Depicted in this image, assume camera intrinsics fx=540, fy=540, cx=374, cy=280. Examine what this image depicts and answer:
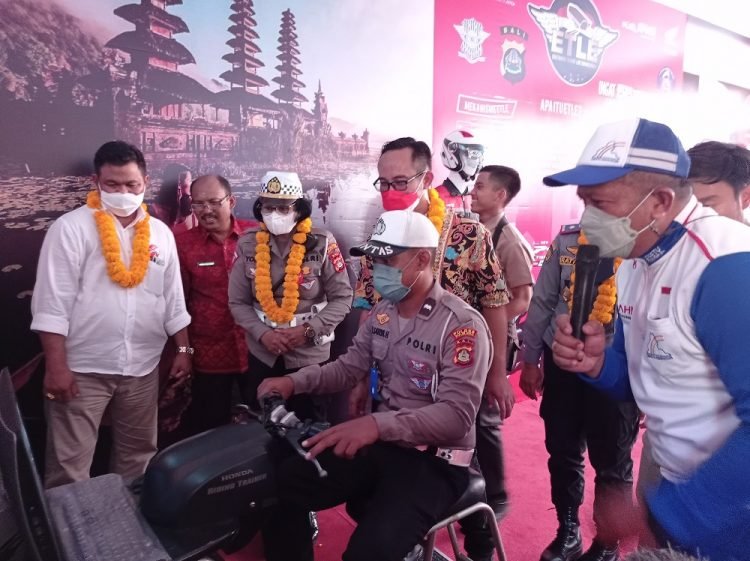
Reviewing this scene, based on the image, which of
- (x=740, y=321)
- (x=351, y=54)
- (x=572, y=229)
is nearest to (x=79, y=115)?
(x=351, y=54)

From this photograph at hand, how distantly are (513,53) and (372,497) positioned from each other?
143 inches

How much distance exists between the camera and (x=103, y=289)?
2168 mm

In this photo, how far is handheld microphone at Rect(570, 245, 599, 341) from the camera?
3.72ft

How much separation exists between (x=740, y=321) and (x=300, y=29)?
273cm

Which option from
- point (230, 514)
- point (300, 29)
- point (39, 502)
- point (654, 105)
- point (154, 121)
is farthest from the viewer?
point (654, 105)

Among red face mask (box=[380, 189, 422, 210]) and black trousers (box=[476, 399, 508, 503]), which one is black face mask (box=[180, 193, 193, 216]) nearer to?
red face mask (box=[380, 189, 422, 210])

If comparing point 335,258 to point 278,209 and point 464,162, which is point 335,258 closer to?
point 278,209

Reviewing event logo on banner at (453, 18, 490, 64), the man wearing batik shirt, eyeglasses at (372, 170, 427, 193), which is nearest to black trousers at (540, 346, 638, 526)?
the man wearing batik shirt

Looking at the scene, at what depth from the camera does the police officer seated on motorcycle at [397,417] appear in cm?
139

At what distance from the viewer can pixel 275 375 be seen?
248cm

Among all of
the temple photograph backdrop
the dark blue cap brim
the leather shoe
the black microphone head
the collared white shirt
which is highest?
the temple photograph backdrop

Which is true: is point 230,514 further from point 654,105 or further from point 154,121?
point 654,105

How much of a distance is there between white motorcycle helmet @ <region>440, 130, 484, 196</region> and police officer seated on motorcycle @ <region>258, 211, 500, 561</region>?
4.13 ft

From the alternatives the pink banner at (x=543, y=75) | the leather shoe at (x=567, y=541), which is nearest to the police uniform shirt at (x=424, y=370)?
the leather shoe at (x=567, y=541)
